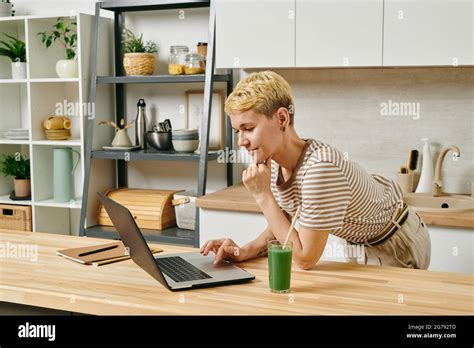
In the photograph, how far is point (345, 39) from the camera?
3.25 meters

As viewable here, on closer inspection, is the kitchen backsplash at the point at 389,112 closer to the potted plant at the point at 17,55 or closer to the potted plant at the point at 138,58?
the potted plant at the point at 138,58

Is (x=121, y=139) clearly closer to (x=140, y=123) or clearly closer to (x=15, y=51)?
(x=140, y=123)

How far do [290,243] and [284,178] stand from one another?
0.32m

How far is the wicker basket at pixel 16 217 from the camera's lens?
167 inches

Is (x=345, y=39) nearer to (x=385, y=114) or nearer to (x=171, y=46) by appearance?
(x=385, y=114)

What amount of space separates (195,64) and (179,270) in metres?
2.14

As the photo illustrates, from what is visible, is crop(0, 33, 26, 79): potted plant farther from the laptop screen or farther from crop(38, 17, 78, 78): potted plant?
the laptop screen

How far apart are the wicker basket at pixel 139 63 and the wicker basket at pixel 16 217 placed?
1225 millimetres

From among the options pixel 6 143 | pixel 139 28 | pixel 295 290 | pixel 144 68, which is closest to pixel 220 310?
pixel 295 290

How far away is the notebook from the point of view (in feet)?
6.41

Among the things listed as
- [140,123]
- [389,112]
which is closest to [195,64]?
[140,123]

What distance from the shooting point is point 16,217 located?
4.28 metres

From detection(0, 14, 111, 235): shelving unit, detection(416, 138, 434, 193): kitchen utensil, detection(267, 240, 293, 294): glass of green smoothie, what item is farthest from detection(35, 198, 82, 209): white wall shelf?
detection(267, 240, 293, 294): glass of green smoothie

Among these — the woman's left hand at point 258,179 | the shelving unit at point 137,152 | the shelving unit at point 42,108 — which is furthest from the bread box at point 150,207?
the woman's left hand at point 258,179
